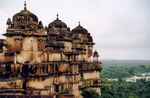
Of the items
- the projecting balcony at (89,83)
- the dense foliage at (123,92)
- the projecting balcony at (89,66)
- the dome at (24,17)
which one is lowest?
the dense foliage at (123,92)

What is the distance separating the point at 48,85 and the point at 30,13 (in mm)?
7079

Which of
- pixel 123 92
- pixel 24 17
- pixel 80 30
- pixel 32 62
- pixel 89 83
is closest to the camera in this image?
pixel 32 62

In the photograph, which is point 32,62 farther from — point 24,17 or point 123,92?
point 123,92

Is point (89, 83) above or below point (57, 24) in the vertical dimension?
below

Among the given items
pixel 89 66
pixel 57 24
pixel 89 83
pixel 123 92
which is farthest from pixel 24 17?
pixel 123 92

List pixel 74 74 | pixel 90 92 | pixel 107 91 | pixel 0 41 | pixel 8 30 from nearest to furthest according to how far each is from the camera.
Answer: pixel 8 30 < pixel 0 41 < pixel 74 74 < pixel 90 92 < pixel 107 91

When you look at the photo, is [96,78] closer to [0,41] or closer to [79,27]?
[79,27]

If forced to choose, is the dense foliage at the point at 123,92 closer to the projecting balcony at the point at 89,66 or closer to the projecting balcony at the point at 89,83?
the projecting balcony at the point at 89,83

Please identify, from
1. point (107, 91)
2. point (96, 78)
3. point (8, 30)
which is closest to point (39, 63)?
point (8, 30)

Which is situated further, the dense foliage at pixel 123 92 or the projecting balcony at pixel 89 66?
the dense foliage at pixel 123 92

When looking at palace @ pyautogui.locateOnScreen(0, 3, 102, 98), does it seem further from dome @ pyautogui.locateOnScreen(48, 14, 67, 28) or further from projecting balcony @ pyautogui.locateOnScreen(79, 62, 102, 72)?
projecting balcony @ pyautogui.locateOnScreen(79, 62, 102, 72)

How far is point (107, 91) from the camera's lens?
62.0 meters

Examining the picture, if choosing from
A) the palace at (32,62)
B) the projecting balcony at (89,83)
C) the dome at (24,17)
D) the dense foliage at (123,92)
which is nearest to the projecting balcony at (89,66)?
the projecting balcony at (89,83)

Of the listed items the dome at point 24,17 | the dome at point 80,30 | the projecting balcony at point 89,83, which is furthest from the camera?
the dome at point 80,30
